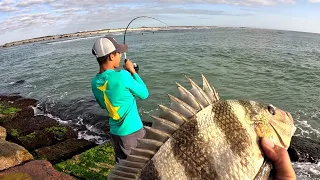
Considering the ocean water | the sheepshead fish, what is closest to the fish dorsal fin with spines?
the sheepshead fish

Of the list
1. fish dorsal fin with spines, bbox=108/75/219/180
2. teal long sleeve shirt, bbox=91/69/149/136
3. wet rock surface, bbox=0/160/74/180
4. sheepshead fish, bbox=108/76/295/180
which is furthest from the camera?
wet rock surface, bbox=0/160/74/180

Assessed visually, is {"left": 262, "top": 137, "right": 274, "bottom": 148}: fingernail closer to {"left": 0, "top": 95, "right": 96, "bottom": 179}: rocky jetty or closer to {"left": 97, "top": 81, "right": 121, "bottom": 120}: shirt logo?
{"left": 97, "top": 81, "right": 121, "bottom": 120}: shirt logo

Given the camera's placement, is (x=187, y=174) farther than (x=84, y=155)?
No

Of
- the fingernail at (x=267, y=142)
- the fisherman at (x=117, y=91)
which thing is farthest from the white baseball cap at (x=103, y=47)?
the fingernail at (x=267, y=142)

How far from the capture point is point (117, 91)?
3.68 meters

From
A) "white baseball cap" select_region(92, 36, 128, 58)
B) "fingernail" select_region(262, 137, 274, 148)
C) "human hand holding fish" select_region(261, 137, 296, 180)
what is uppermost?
"white baseball cap" select_region(92, 36, 128, 58)

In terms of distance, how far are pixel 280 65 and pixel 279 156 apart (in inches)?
1040

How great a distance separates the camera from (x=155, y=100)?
627 inches

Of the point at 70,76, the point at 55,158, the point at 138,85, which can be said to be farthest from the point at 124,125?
the point at 70,76

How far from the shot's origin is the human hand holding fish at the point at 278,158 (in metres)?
2.01

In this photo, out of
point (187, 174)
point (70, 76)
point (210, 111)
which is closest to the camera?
point (187, 174)

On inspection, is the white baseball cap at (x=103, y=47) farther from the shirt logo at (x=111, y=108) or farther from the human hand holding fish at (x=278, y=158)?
the human hand holding fish at (x=278, y=158)

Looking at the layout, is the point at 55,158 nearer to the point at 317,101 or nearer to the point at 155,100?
the point at 155,100

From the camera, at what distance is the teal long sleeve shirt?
3.65m
